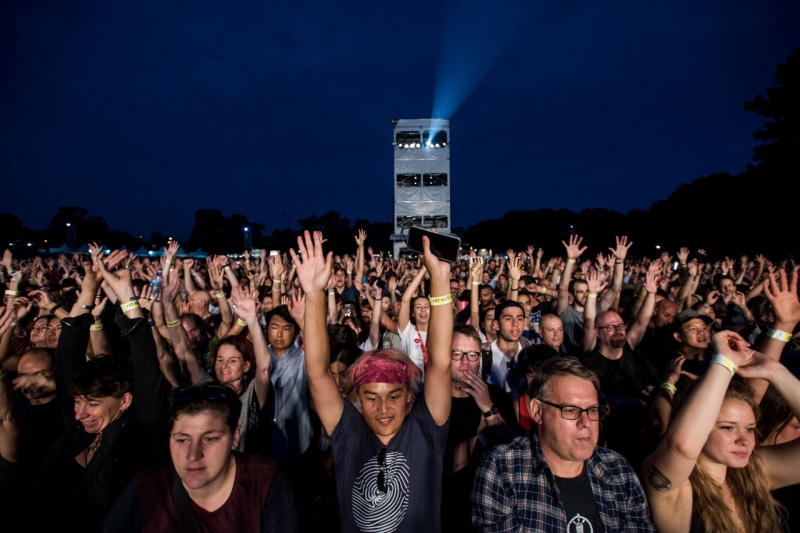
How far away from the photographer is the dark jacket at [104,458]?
246 cm

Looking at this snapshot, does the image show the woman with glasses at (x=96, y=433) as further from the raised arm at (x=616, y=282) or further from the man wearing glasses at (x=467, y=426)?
the raised arm at (x=616, y=282)

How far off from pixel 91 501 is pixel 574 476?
2.60m

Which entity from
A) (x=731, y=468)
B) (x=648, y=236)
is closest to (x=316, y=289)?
(x=731, y=468)

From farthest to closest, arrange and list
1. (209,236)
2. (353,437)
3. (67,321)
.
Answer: (209,236) → (67,321) → (353,437)

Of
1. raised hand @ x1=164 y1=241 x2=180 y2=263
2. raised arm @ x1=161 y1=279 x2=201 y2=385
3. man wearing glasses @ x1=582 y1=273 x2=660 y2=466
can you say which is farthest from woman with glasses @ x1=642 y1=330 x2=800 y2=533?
raised hand @ x1=164 y1=241 x2=180 y2=263

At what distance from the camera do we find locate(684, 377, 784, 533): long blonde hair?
7.06 ft

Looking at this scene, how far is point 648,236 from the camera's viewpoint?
46375 mm

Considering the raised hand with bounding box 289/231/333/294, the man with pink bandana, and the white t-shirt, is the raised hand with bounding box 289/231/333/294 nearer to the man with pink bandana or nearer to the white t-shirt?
the man with pink bandana

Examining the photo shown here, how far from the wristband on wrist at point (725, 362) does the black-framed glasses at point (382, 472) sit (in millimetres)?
1713

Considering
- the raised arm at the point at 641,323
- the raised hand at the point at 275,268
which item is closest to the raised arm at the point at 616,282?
the raised arm at the point at 641,323

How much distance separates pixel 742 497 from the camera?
222 cm

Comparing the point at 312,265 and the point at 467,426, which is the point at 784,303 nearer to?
the point at 467,426

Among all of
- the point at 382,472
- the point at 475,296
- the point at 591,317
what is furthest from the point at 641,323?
the point at 382,472

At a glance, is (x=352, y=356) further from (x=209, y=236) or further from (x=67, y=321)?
(x=209, y=236)
